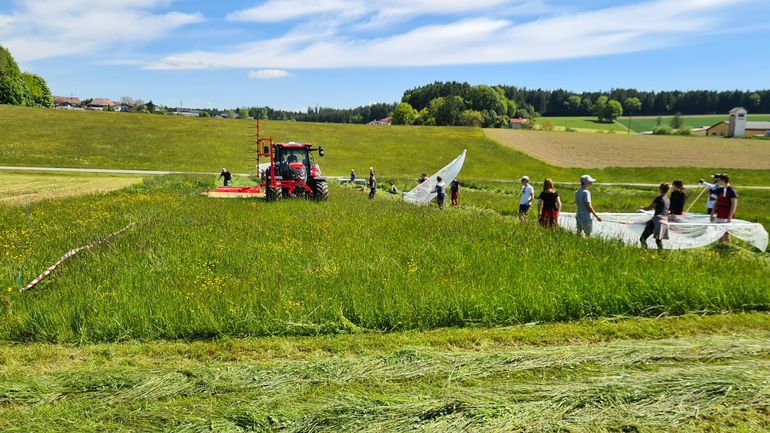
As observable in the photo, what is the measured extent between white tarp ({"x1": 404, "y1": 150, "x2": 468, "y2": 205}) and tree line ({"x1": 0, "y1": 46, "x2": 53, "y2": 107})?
8942 centimetres

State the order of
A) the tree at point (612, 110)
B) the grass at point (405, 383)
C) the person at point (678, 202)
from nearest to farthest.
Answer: the grass at point (405, 383) → the person at point (678, 202) → the tree at point (612, 110)

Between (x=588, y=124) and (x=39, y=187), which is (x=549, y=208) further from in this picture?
(x=588, y=124)

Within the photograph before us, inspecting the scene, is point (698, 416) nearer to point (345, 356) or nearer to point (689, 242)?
point (345, 356)

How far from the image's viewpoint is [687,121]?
123 meters

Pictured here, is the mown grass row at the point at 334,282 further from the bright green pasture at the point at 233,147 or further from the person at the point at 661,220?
the bright green pasture at the point at 233,147

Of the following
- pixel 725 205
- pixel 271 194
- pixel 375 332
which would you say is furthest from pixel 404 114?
pixel 375 332

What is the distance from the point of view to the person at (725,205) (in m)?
10.5

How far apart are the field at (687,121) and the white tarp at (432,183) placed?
112509mm

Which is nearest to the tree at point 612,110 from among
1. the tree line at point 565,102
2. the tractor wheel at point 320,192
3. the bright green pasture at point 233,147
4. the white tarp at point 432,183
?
the tree line at point 565,102

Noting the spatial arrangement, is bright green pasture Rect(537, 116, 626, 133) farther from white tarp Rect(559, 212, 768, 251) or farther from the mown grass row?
the mown grass row

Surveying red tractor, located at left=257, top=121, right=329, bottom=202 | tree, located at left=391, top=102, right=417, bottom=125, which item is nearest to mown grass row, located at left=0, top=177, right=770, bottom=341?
red tractor, located at left=257, top=121, right=329, bottom=202

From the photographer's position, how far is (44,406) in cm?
373

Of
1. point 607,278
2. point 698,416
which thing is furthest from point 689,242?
point 698,416

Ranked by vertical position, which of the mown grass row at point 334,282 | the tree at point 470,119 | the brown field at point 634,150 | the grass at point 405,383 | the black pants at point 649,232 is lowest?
the grass at point 405,383
